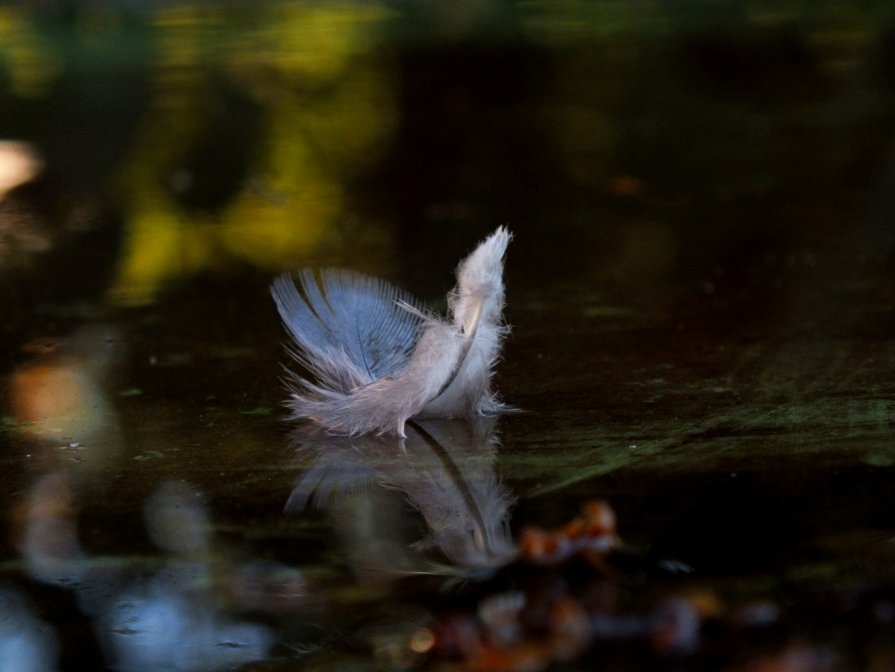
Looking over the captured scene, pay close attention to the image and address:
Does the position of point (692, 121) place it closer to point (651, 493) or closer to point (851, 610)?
point (651, 493)

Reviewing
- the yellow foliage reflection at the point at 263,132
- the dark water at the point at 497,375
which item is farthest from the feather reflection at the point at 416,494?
the yellow foliage reflection at the point at 263,132

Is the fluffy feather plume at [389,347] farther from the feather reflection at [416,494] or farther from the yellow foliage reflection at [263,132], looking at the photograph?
the yellow foliage reflection at [263,132]

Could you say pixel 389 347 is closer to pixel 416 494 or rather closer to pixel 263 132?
pixel 416 494

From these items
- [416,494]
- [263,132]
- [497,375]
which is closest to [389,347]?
[497,375]

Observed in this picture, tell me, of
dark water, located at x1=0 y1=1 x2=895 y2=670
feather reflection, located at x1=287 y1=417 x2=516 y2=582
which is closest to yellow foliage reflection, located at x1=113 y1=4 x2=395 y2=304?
dark water, located at x1=0 y1=1 x2=895 y2=670

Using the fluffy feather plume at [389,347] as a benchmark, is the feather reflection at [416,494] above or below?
below
